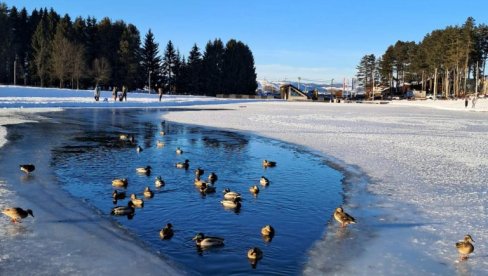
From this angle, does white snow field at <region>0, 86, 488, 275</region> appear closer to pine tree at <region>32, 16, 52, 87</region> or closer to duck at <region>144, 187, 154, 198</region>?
duck at <region>144, 187, 154, 198</region>

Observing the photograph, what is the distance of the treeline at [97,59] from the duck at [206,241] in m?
75.2

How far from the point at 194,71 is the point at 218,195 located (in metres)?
92.5

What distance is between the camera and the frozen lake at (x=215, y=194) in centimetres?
682

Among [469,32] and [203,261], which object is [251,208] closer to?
[203,261]

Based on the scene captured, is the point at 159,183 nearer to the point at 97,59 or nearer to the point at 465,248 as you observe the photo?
the point at 465,248

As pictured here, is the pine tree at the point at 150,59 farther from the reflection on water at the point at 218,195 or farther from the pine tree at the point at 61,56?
the reflection on water at the point at 218,195

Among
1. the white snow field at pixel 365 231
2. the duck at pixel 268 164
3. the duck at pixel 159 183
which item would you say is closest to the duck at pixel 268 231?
the white snow field at pixel 365 231

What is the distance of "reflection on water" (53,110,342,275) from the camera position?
6.81 m

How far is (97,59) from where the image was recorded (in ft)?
270

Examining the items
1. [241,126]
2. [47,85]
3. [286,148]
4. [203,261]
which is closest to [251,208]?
[203,261]

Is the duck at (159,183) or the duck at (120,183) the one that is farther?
the duck at (159,183)

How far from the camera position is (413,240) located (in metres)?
7.27

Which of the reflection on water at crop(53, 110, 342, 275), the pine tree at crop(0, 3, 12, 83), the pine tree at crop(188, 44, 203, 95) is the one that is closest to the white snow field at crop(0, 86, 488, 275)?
the reflection on water at crop(53, 110, 342, 275)

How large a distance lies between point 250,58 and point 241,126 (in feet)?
306
